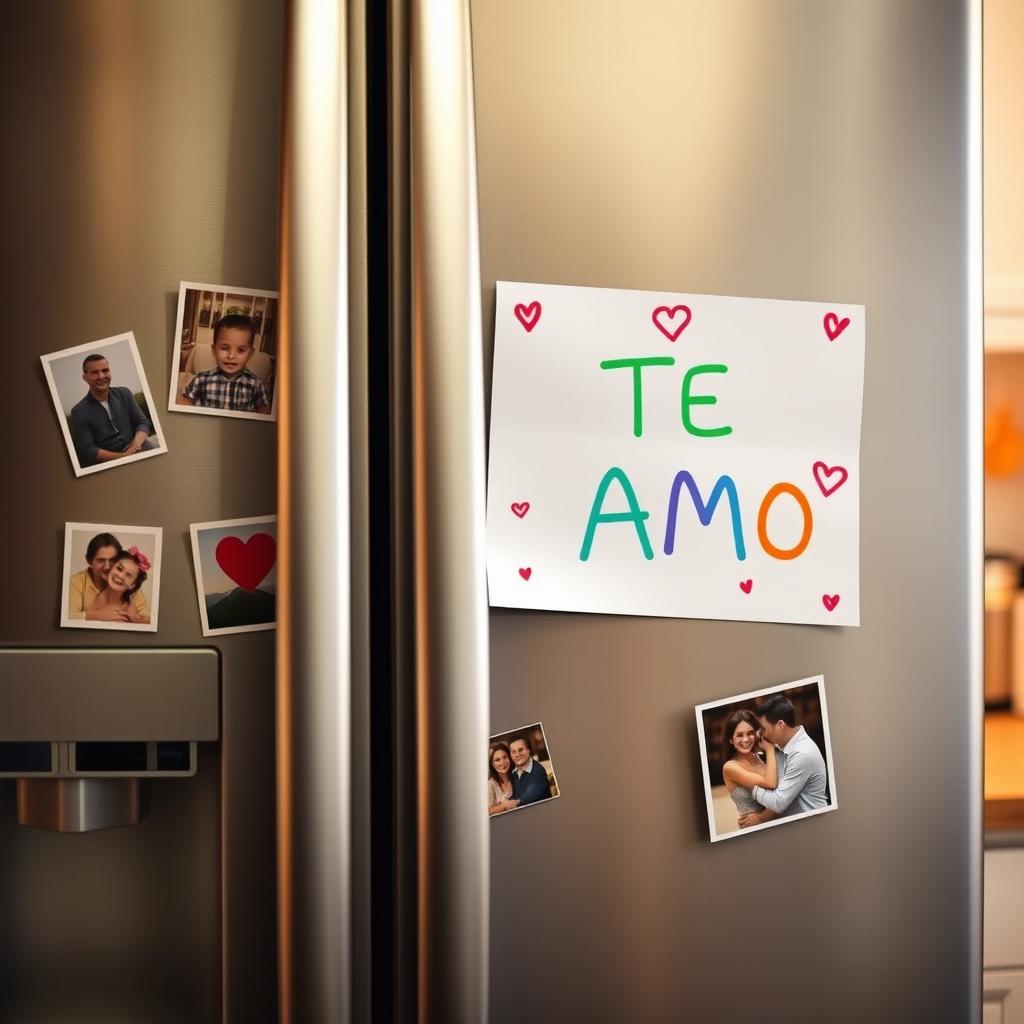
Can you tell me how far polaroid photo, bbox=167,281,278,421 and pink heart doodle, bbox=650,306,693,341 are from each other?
260mm

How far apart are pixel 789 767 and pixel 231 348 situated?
49 cm

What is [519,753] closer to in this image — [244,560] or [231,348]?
[244,560]

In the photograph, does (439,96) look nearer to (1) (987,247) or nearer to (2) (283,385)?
(2) (283,385)

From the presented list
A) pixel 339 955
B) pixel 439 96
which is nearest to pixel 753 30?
pixel 439 96

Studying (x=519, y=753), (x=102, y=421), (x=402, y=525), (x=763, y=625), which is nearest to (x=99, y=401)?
(x=102, y=421)

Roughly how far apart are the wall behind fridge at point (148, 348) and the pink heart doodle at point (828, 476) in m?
0.38

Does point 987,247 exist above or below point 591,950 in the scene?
above

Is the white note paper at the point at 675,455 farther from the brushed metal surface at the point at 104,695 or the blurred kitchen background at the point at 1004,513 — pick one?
the blurred kitchen background at the point at 1004,513

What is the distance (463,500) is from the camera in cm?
60

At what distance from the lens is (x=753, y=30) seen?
686 millimetres

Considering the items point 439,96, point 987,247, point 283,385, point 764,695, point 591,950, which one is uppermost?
point 987,247

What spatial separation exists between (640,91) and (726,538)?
319 mm

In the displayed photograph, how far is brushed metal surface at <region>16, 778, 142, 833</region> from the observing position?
0.63m

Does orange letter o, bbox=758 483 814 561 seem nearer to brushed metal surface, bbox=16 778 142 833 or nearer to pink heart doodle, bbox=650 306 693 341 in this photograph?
pink heart doodle, bbox=650 306 693 341
